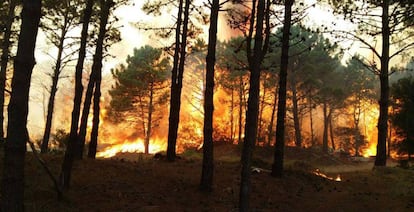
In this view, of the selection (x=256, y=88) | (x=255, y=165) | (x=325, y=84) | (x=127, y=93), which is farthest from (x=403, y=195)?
(x=325, y=84)

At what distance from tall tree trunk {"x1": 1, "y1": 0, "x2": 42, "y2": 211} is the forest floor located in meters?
2.10

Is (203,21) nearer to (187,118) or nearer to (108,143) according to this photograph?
(187,118)

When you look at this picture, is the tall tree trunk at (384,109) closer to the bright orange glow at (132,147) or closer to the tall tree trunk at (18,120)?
the tall tree trunk at (18,120)

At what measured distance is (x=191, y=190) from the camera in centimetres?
1135

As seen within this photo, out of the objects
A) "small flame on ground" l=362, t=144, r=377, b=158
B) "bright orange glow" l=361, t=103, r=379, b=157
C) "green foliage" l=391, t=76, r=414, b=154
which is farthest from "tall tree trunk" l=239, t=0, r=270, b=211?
"bright orange glow" l=361, t=103, r=379, b=157

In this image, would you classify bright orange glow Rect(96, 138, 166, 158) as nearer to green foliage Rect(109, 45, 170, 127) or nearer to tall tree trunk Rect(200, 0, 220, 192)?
green foliage Rect(109, 45, 170, 127)

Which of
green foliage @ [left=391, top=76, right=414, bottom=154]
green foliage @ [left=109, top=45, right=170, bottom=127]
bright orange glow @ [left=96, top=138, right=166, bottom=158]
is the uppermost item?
green foliage @ [left=109, top=45, right=170, bottom=127]

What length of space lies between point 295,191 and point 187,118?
3696 cm

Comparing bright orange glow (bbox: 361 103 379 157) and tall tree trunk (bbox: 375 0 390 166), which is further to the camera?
bright orange glow (bbox: 361 103 379 157)

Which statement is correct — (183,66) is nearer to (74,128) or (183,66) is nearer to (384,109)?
(74,128)

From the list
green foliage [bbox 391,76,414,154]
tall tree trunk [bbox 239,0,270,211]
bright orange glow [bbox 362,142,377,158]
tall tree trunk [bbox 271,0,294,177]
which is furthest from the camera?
bright orange glow [bbox 362,142,377,158]

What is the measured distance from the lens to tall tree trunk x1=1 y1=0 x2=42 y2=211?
5.75m

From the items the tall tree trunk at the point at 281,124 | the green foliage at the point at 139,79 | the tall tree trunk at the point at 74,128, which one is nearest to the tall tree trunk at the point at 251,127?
the tall tree trunk at the point at 74,128

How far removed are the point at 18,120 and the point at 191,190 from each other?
21.5 ft
